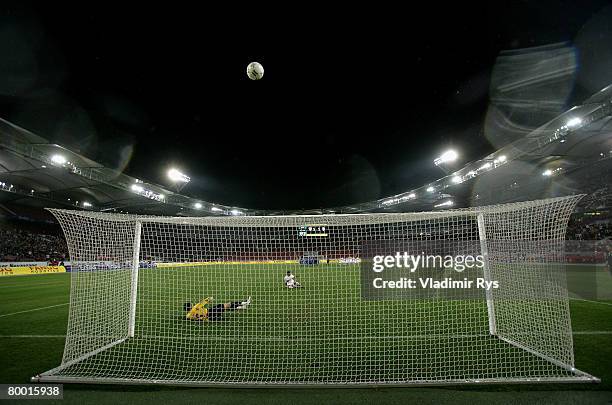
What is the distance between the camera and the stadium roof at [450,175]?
45.2 ft

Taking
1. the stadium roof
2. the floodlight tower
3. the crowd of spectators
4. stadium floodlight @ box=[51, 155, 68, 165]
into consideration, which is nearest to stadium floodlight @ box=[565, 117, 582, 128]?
the stadium roof

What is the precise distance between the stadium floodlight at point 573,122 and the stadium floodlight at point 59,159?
22.2 m

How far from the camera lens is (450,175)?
2261 centimetres

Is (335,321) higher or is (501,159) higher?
(501,159)

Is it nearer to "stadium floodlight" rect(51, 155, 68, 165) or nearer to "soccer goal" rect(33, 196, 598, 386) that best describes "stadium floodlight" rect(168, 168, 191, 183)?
"stadium floodlight" rect(51, 155, 68, 165)

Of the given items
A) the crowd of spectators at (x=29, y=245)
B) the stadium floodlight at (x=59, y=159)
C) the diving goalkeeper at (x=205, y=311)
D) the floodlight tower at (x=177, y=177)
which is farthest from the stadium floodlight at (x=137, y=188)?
the diving goalkeeper at (x=205, y=311)

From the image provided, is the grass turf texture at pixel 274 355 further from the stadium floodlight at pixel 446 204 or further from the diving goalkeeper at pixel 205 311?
the stadium floodlight at pixel 446 204

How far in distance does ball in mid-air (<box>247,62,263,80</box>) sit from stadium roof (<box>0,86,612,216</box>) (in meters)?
8.10

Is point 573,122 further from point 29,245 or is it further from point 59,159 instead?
point 29,245

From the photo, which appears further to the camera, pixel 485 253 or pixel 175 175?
pixel 175 175

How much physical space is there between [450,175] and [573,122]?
31.3ft

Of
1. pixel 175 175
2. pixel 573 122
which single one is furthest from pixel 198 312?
pixel 175 175

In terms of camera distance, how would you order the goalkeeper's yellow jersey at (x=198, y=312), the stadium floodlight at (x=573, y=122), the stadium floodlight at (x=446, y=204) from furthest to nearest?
the stadium floodlight at (x=446, y=204)
the stadium floodlight at (x=573, y=122)
the goalkeeper's yellow jersey at (x=198, y=312)

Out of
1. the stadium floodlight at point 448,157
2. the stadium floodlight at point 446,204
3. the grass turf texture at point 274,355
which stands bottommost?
the grass turf texture at point 274,355
